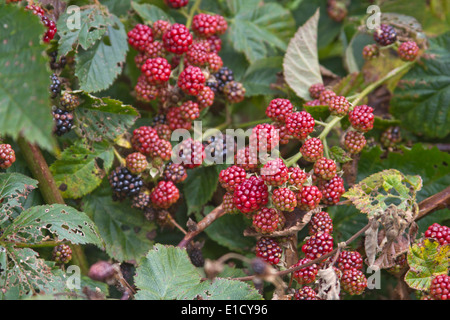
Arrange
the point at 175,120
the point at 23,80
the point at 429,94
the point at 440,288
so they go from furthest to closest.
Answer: the point at 429,94 → the point at 175,120 → the point at 440,288 → the point at 23,80

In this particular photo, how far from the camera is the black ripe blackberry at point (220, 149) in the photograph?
4.53 feet

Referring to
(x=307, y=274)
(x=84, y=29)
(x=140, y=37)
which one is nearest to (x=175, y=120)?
(x=140, y=37)

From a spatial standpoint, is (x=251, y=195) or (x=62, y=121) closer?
(x=251, y=195)

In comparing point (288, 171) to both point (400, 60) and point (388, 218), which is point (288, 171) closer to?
point (388, 218)

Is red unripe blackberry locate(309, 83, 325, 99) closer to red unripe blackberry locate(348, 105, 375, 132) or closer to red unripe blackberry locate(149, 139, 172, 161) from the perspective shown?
red unripe blackberry locate(348, 105, 375, 132)

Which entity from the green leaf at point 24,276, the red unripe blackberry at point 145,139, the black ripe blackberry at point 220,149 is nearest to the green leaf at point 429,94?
the black ripe blackberry at point 220,149

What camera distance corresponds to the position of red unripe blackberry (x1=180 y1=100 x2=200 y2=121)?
1.37 meters

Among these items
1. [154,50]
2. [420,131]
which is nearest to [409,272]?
[420,131]

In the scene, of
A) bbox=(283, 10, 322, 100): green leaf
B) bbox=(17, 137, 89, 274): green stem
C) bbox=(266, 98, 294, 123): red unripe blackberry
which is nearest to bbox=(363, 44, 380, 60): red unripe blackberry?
bbox=(283, 10, 322, 100): green leaf

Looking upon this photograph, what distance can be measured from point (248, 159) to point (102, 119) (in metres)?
0.44

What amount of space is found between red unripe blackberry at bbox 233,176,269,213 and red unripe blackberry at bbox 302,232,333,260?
16 centimetres

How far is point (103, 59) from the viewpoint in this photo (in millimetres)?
1391

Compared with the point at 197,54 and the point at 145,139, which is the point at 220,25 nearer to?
the point at 197,54

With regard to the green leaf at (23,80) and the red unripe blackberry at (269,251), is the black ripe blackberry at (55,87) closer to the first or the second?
the green leaf at (23,80)
